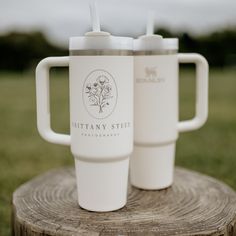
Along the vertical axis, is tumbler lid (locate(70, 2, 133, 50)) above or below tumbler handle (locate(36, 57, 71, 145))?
above

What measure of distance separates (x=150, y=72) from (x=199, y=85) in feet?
0.65

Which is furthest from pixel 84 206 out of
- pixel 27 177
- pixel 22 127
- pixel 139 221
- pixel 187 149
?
pixel 22 127

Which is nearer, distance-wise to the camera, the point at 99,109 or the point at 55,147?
the point at 99,109

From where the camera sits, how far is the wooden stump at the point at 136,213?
99cm

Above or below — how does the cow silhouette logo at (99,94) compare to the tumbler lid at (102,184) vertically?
above

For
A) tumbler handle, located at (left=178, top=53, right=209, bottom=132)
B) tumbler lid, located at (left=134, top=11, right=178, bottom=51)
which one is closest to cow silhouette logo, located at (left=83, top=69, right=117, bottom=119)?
tumbler lid, located at (left=134, top=11, right=178, bottom=51)

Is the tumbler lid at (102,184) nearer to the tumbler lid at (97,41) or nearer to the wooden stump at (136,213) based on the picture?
the wooden stump at (136,213)

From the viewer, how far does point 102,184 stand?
3.52ft

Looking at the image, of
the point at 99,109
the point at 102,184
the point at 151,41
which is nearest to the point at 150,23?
the point at 151,41

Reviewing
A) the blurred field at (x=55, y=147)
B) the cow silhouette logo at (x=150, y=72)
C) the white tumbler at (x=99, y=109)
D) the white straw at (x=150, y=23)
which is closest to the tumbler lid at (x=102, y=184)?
the white tumbler at (x=99, y=109)

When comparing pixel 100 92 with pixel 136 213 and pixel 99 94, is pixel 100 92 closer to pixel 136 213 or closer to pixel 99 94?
pixel 99 94

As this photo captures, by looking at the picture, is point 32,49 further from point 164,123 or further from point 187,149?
point 164,123

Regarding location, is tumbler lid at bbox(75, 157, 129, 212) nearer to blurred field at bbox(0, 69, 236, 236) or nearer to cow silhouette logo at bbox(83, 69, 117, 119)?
cow silhouette logo at bbox(83, 69, 117, 119)

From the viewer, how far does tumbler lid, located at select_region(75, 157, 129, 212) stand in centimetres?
107
